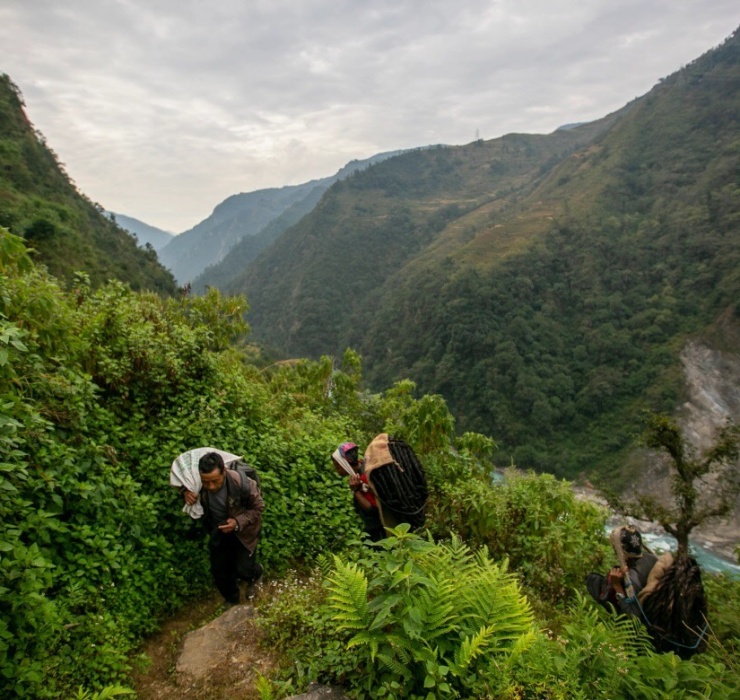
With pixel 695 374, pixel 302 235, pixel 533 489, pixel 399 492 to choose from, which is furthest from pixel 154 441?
pixel 302 235

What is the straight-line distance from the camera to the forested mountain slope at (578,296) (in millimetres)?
63875

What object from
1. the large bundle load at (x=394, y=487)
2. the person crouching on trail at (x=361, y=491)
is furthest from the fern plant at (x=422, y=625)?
the person crouching on trail at (x=361, y=491)

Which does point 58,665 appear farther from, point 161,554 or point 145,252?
point 145,252

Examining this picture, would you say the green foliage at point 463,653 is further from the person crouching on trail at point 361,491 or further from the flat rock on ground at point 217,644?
the person crouching on trail at point 361,491

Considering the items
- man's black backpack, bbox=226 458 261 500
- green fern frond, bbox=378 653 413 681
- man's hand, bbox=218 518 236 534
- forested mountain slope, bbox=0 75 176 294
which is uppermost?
forested mountain slope, bbox=0 75 176 294

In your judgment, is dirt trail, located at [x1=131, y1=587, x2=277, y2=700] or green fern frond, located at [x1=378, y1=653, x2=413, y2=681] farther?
dirt trail, located at [x1=131, y1=587, x2=277, y2=700]

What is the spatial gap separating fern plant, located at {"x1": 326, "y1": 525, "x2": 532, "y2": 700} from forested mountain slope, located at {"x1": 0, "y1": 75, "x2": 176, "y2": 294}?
65.1ft

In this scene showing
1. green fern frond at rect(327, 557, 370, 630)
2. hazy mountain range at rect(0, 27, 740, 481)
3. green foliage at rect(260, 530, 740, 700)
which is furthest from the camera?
hazy mountain range at rect(0, 27, 740, 481)

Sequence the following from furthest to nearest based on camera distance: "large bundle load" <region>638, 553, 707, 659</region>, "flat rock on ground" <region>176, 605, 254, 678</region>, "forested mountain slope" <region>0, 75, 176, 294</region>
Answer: "forested mountain slope" <region>0, 75, 176, 294</region>
"flat rock on ground" <region>176, 605, 254, 678</region>
"large bundle load" <region>638, 553, 707, 659</region>

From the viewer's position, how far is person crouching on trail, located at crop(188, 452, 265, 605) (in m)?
3.64

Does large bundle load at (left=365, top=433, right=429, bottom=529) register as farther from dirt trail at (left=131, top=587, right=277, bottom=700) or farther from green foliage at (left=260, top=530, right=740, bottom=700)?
dirt trail at (left=131, top=587, right=277, bottom=700)

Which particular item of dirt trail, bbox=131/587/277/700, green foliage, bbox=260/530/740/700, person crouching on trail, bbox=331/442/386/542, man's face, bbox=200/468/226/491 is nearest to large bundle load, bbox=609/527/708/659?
green foliage, bbox=260/530/740/700

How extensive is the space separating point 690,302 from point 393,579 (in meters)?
84.4

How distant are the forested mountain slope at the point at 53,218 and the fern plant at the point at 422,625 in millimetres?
19833
